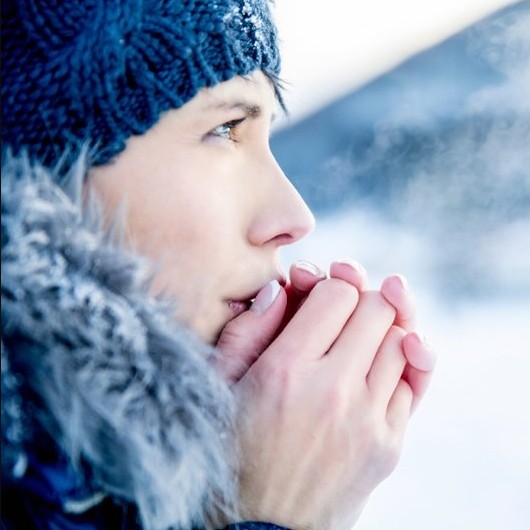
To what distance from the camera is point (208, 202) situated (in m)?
0.84

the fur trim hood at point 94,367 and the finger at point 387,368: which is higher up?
the fur trim hood at point 94,367

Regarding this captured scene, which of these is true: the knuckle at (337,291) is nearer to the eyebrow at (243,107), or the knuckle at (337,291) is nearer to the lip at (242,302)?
the lip at (242,302)

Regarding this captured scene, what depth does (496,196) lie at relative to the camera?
61.9 inches

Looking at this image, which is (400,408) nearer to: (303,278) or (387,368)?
(387,368)

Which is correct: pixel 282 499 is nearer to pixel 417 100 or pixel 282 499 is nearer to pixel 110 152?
pixel 110 152

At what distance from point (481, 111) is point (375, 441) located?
3.33ft

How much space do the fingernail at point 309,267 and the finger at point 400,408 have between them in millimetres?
177

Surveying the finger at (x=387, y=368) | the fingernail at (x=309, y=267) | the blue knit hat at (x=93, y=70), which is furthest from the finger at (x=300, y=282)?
the blue knit hat at (x=93, y=70)

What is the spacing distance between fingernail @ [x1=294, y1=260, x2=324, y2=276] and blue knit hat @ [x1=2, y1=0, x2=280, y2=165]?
269 millimetres

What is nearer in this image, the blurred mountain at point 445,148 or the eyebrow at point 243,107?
the eyebrow at point 243,107

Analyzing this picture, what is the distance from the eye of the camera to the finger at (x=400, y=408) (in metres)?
0.89

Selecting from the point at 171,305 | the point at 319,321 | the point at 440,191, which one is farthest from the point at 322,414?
the point at 440,191

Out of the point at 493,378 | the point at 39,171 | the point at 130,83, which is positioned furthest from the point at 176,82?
the point at 493,378

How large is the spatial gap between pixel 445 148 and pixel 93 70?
1.04 m
